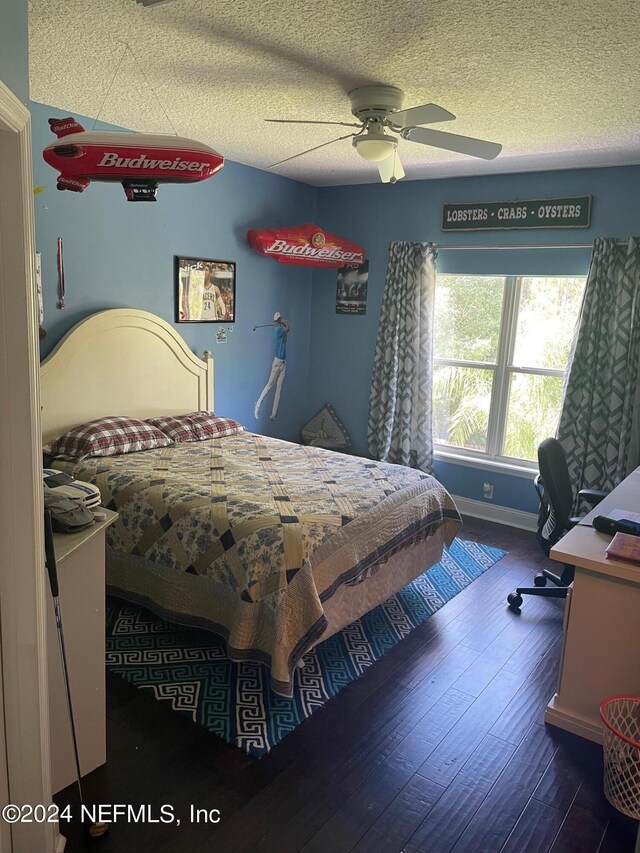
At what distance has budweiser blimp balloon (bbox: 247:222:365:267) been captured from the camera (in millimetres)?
4754

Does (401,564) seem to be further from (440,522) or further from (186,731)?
(186,731)

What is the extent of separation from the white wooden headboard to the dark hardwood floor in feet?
6.06

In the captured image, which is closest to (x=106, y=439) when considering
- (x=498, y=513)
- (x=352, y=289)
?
(x=352, y=289)

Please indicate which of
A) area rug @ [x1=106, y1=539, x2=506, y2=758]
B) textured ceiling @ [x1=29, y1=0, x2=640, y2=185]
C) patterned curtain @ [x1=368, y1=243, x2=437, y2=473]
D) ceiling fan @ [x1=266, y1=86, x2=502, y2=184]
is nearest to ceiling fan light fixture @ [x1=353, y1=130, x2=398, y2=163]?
ceiling fan @ [x1=266, y1=86, x2=502, y2=184]

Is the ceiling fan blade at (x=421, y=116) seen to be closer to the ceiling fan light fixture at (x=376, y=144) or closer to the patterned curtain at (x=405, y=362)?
the ceiling fan light fixture at (x=376, y=144)

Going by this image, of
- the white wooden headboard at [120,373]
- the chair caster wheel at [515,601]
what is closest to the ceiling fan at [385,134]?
the white wooden headboard at [120,373]

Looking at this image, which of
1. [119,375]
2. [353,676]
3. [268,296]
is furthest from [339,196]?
[353,676]

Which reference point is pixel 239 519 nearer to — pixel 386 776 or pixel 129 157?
pixel 386 776

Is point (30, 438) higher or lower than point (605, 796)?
higher

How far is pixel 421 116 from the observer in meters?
2.65

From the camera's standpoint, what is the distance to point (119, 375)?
409 centimetres

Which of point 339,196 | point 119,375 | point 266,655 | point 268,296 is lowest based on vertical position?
point 266,655

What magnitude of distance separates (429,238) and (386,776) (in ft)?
13.0

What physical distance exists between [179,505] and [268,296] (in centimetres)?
272
